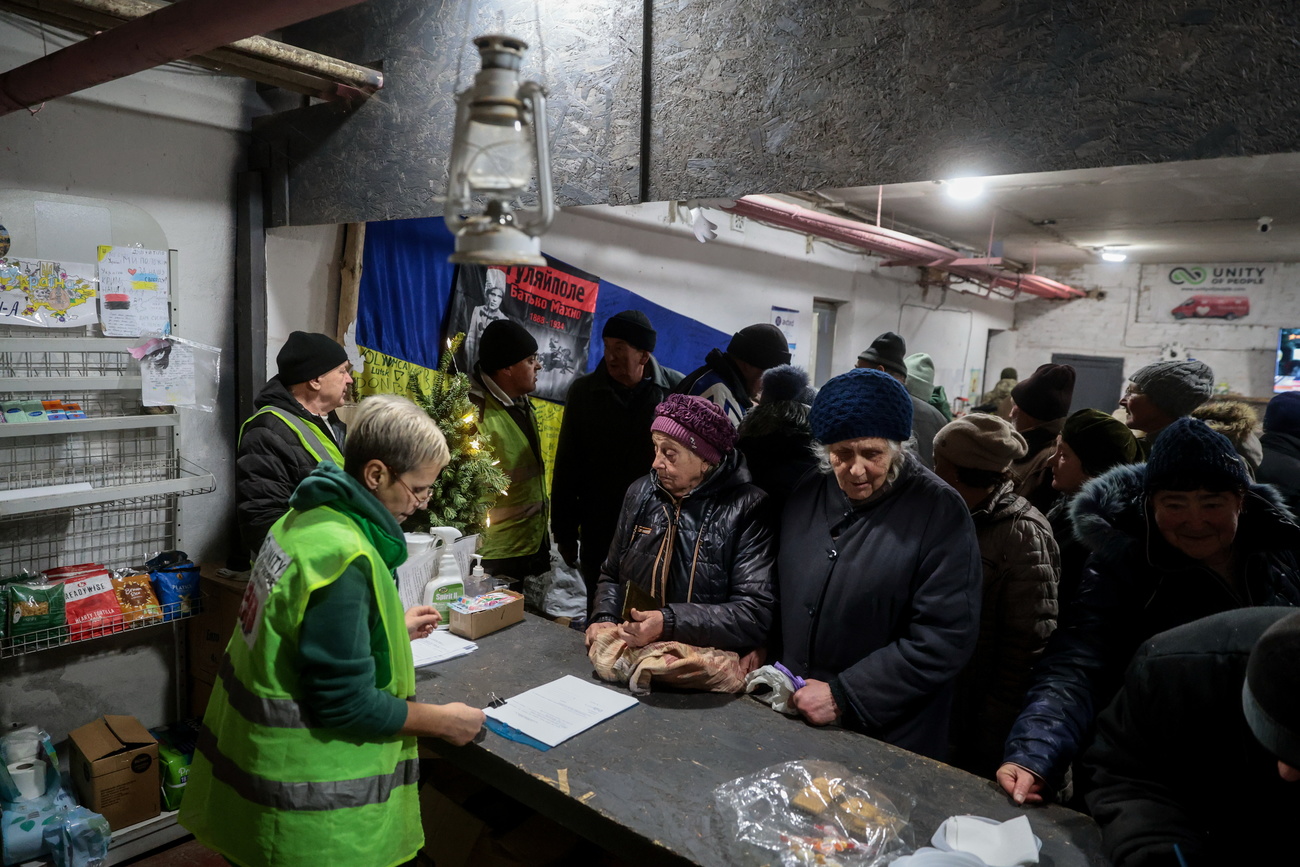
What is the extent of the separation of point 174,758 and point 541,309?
276cm

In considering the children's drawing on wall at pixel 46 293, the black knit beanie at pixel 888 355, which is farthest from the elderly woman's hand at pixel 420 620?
the black knit beanie at pixel 888 355

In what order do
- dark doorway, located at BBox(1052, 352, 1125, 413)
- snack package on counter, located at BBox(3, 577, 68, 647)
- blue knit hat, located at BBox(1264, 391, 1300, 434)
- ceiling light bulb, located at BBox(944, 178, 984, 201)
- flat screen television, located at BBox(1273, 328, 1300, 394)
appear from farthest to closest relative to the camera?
1. dark doorway, located at BBox(1052, 352, 1125, 413)
2. flat screen television, located at BBox(1273, 328, 1300, 394)
3. ceiling light bulb, located at BBox(944, 178, 984, 201)
4. blue knit hat, located at BBox(1264, 391, 1300, 434)
5. snack package on counter, located at BBox(3, 577, 68, 647)

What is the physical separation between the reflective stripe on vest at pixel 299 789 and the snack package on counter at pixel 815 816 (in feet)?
2.13

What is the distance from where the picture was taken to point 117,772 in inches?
98.0

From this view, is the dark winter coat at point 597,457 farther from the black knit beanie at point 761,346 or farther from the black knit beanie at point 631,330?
the black knit beanie at point 761,346

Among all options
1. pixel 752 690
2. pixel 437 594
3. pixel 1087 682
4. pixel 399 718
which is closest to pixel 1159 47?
pixel 1087 682

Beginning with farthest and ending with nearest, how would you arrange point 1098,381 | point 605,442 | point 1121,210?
point 1098,381, point 1121,210, point 605,442

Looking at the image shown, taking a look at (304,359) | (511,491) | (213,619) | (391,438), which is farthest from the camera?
(511,491)

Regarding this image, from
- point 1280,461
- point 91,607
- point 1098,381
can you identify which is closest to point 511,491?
point 91,607

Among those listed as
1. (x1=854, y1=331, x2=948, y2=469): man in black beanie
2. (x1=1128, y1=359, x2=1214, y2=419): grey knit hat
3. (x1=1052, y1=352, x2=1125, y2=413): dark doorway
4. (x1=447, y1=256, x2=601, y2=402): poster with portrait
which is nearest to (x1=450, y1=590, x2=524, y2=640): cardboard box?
(x1=447, y1=256, x2=601, y2=402): poster with portrait

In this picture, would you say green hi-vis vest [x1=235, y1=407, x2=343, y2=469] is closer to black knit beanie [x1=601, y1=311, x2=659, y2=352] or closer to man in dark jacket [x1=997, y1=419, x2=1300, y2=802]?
black knit beanie [x1=601, y1=311, x2=659, y2=352]

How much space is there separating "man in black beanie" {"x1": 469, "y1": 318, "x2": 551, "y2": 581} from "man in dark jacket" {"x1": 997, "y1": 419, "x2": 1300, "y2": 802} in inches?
79.7

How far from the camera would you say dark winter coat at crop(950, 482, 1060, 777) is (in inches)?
75.1

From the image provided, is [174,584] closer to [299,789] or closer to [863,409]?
[299,789]
